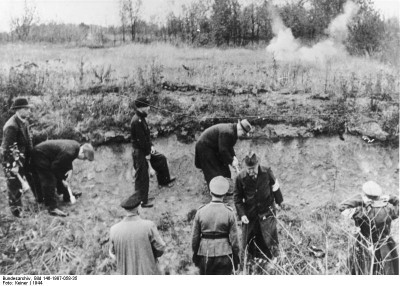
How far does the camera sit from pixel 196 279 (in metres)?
4.14

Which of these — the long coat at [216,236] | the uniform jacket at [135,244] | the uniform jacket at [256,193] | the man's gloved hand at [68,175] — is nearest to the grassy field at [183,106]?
the man's gloved hand at [68,175]

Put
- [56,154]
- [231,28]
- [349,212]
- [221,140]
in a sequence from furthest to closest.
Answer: [231,28] → [221,140] → [56,154] → [349,212]

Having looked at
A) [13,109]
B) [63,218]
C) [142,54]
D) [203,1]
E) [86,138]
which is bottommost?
[63,218]

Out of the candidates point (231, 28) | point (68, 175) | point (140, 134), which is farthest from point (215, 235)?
point (231, 28)

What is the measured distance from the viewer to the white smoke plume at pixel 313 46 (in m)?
5.09

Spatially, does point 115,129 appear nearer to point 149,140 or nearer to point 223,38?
point 149,140

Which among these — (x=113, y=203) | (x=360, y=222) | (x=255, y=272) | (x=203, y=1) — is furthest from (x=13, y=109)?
(x=360, y=222)

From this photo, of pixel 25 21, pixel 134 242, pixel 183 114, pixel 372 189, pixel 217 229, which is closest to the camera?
pixel 134 242

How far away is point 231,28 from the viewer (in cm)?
509

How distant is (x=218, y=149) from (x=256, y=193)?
0.85 meters

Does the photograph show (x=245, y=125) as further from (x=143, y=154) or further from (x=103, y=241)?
(x=103, y=241)

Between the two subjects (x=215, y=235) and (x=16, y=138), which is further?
(x=16, y=138)

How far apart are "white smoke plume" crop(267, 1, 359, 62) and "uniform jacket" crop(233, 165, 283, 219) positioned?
5.50 ft

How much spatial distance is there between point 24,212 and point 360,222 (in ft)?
11.8
